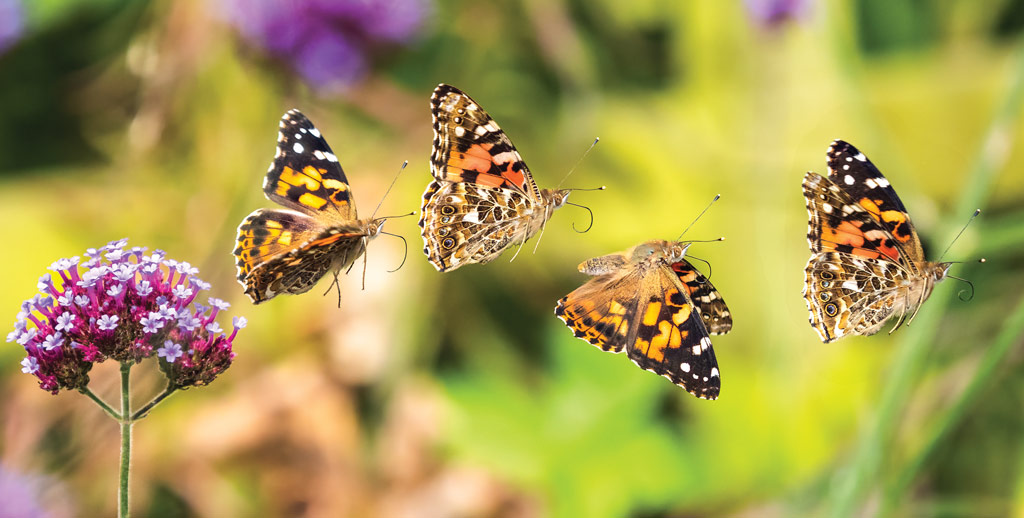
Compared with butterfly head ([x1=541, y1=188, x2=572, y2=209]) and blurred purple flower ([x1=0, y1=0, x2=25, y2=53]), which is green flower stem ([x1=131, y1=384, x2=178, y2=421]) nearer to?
butterfly head ([x1=541, y1=188, x2=572, y2=209])

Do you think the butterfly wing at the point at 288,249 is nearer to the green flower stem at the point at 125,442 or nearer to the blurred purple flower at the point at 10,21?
the green flower stem at the point at 125,442

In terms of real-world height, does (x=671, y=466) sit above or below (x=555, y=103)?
below

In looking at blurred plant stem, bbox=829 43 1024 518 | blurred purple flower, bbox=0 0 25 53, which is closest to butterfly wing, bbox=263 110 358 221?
blurred plant stem, bbox=829 43 1024 518

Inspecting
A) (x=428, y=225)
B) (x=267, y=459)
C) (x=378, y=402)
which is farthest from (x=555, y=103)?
(x=428, y=225)

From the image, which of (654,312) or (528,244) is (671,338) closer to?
(654,312)

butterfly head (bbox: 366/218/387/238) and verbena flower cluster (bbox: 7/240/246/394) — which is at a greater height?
butterfly head (bbox: 366/218/387/238)

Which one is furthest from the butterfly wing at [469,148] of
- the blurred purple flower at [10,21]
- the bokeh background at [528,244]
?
the blurred purple flower at [10,21]

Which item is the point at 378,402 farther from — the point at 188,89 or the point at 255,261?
the point at 255,261
